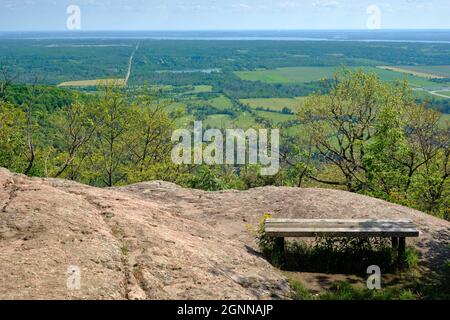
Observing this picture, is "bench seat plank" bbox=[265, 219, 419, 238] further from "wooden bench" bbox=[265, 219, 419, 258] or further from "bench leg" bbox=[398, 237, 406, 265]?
"bench leg" bbox=[398, 237, 406, 265]

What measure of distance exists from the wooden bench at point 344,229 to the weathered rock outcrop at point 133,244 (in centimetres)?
67

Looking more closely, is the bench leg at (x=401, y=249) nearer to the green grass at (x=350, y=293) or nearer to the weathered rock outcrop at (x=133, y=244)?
the weathered rock outcrop at (x=133, y=244)

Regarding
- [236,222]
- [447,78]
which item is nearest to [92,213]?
[236,222]

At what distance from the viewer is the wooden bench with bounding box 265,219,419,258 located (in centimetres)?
945

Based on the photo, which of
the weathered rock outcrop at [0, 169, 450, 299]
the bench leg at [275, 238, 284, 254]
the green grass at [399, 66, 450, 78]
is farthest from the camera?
the green grass at [399, 66, 450, 78]

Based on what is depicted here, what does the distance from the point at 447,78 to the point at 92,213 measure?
482ft

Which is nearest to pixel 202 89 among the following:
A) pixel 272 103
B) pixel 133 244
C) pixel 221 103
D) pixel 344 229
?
pixel 221 103

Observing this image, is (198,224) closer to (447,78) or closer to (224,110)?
(224,110)

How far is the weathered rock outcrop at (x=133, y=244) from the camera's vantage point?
673 cm

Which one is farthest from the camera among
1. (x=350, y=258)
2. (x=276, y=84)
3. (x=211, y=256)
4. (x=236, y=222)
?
(x=276, y=84)

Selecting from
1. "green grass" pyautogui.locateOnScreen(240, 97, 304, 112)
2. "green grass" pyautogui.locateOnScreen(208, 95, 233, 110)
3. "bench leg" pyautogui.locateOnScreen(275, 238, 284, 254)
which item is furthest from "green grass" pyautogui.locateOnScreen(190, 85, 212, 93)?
"bench leg" pyautogui.locateOnScreen(275, 238, 284, 254)

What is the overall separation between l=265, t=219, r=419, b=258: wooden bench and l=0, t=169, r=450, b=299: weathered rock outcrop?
0.67 metres

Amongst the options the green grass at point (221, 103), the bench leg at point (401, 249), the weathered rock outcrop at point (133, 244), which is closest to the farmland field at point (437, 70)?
the green grass at point (221, 103)

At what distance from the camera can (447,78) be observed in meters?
138
